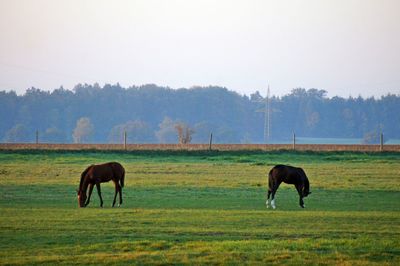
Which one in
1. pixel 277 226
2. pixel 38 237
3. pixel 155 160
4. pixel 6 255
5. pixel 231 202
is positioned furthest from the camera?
pixel 155 160

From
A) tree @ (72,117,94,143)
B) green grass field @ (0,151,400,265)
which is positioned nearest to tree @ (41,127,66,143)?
tree @ (72,117,94,143)

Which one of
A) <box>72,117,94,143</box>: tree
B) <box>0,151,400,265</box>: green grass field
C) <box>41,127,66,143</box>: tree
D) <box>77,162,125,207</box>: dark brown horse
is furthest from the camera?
<box>41,127,66,143</box>: tree

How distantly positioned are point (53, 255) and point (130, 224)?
16.8 ft

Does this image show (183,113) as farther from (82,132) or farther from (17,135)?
(17,135)

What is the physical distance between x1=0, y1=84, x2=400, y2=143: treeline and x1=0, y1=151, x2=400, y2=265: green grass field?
101508 mm

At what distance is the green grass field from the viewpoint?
1530 cm

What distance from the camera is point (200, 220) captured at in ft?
69.0

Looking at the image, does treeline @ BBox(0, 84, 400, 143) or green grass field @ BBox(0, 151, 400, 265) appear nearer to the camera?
green grass field @ BBox(0, 151, 400, 265)

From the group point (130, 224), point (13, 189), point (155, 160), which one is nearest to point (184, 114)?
point (155, 160)

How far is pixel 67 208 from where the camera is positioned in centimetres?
2458

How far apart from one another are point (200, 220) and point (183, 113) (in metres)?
154

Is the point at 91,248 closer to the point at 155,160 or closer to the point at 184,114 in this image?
the point at 155,160

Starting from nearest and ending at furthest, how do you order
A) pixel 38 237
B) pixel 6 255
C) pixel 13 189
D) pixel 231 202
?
pixel 6 255 → pixel 38 237 → pixel 231 202 → pixel 13 189

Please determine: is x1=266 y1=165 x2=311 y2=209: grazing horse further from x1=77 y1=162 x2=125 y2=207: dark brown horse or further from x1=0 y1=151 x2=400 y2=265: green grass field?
x1=77 y1=162 x2=125 y2=207: dark brown horse
